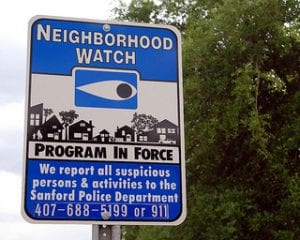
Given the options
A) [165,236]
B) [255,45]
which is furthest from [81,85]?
[255,45]

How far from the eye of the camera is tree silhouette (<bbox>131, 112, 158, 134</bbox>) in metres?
2.37

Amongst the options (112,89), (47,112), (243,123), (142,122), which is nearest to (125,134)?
(142,122)

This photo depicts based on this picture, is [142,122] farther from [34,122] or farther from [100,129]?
[34,122]

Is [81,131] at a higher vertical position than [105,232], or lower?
higher

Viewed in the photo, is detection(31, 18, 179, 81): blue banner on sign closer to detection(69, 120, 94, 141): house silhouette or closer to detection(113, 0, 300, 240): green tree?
detection(69, 120, 94, 141): house silhouette

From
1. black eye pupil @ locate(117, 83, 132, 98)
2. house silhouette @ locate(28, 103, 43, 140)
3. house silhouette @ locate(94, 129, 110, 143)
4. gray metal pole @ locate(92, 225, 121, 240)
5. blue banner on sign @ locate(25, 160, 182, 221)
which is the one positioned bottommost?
gray metal pole @ locate(92, 225, 121, 240)

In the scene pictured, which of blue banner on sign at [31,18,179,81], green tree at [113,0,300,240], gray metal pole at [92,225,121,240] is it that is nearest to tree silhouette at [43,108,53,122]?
blue banner on sign at [31,18,179,81]

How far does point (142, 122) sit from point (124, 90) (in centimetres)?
15

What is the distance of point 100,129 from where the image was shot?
2.35m

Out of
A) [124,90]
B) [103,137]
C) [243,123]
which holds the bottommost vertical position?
[103,137]

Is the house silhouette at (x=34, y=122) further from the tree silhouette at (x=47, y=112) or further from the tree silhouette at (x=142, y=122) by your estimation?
the tree silhouette at (x=142, y=122)

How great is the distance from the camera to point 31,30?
2.52 metres

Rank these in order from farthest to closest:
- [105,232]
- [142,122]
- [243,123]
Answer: [243,123]
[142,122]
[105,232]

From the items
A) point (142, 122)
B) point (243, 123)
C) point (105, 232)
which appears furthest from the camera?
Result: point (243, 123)
